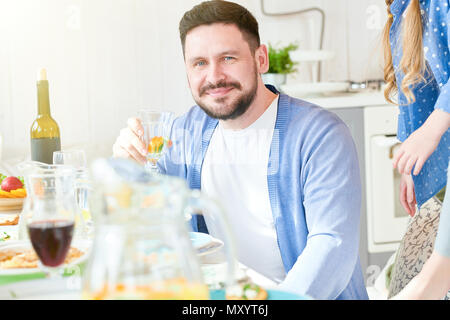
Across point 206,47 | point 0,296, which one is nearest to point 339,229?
point 206,47

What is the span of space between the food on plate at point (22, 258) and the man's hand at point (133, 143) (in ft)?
1.55

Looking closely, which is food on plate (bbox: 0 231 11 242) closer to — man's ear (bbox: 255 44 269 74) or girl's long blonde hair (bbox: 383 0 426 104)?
man's ear (bbox: 255 44 269 74)

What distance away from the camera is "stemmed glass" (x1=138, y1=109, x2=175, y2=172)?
1.24 meters

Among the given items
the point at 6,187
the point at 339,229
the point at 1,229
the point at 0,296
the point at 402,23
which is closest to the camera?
the point at 0,296

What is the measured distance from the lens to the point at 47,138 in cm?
168

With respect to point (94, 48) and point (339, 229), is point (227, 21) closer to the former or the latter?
point (339, 229)

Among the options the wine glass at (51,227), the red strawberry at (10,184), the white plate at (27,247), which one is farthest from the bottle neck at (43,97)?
the wine glass at (51,227)

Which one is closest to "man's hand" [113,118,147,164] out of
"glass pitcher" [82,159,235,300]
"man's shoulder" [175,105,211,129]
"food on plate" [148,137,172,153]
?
"food on plate" [148,137,172,153]

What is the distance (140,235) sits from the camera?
55 cm

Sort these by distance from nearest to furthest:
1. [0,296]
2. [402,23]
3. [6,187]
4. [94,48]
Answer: [0,296] → [402,23] → [6,187] → [94,48]

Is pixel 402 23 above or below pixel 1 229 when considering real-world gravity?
above

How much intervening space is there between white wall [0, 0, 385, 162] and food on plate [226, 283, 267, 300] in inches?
99.8

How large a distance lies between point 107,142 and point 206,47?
5.97ft

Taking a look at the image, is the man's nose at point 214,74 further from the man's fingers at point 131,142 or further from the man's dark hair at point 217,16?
the man's fingers at point 131,142
